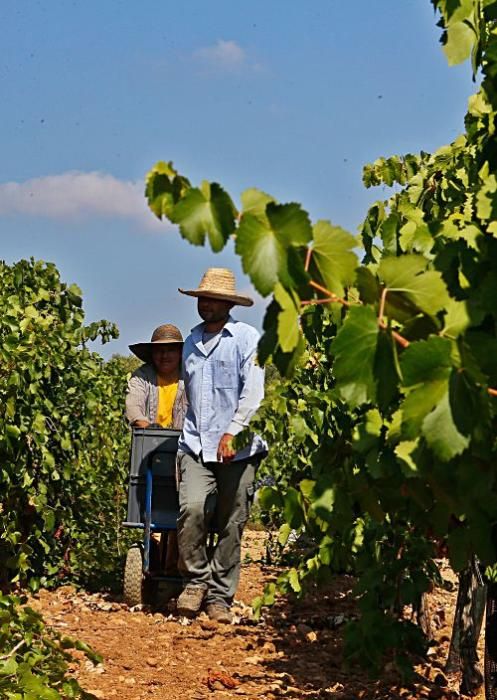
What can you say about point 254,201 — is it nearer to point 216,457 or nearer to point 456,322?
point 456,322

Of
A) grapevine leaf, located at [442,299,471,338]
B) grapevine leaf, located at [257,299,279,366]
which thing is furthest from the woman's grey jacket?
grapevine leaf, located at [442,299,471,338]

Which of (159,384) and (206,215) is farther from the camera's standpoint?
(159,384)

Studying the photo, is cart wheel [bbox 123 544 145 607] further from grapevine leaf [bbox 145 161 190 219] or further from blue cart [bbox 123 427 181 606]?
grapevine leaf [bbox 145 161 190 219]

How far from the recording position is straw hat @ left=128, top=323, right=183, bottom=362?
725 cm

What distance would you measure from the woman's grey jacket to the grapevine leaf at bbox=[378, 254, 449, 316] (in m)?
5.32

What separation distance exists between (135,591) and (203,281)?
1.77 metres

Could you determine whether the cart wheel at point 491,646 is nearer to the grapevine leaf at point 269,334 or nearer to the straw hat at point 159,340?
the grapevine leaf at point 269,334

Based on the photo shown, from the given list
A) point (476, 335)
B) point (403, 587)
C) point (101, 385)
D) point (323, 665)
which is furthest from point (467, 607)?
point (101, 385)

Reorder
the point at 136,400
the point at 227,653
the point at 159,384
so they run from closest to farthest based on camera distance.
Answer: the point at 227,653 → the point at 136,400 → the point at 159,384

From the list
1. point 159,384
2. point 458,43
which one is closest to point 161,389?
point 159,384

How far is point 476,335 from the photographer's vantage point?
1.76m

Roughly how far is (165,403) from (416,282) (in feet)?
18.1

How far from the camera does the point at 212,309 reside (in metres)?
6.80

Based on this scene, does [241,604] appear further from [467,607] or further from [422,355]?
[422,355]
